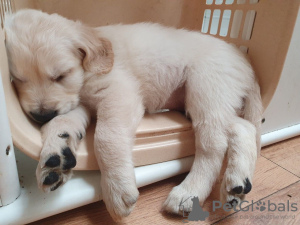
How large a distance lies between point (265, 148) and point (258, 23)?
88 centimetres

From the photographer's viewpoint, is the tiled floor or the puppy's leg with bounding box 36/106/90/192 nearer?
A: the puppy's leg with bounding box 36/106/90/192

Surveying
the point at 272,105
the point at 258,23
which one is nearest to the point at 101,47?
the point at 258,23

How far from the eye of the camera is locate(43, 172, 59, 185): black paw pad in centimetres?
103

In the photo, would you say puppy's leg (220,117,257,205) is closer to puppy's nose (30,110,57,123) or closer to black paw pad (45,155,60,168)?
black paw pad (45,155,60,168)

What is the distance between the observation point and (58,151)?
109 centimetres

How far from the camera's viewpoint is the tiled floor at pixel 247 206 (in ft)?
4.00

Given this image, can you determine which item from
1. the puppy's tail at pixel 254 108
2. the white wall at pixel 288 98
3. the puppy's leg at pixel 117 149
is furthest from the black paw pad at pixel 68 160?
the white wall at pixel 288 98

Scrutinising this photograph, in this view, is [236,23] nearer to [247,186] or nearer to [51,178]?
[247,186]

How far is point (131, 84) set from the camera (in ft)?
4.85

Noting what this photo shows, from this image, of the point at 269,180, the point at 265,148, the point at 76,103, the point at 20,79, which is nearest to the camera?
the point at 20,79

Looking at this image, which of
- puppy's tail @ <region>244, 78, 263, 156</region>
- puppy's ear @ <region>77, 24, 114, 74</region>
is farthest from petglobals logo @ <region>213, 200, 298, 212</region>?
puppy's ear @ <region>77, 24, 114, 74</region>

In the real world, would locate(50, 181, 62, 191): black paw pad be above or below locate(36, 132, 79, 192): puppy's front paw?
below

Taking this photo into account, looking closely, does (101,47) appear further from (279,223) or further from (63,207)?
(279,223)

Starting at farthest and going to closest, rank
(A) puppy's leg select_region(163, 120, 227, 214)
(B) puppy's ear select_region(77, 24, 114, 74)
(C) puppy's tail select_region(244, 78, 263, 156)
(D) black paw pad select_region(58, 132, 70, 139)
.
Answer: (C) puppy's tail select_region(244, 78, 263, 156), (B) puppy's ear select_region(77, 24, 114, 74), (A) puppy's leg select_region(163, 120, 227, 214), (D) black paw pad select_region(58, 132, 70, 139)
